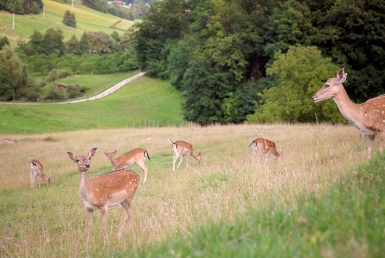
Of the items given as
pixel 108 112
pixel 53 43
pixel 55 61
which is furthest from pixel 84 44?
pixel 108 112

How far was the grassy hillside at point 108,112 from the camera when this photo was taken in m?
45.3

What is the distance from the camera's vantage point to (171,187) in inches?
435

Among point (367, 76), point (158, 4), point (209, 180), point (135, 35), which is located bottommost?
point (209, 180)

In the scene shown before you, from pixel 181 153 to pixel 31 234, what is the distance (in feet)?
26.3

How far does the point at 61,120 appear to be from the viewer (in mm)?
47625

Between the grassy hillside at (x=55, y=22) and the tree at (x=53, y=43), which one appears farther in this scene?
the grassy hillside at (x=55, y=22)

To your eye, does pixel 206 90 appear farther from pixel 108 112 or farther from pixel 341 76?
pixel 341 76

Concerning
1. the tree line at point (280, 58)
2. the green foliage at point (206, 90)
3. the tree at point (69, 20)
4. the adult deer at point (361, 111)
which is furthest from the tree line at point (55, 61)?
the adult deer at point (361, 111)

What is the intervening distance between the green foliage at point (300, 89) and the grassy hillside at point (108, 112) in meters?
15.1

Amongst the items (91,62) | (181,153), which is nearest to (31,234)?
(181,153)

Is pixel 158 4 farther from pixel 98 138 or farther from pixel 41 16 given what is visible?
pixel 41 16

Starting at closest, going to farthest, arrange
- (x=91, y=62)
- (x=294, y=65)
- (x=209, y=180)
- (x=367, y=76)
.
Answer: (x=209, y=180) < (x=294, y=65) < (x=367, y=76) < (x=91, y=62)

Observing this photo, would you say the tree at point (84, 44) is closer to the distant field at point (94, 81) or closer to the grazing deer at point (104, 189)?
the distant field at point (94, 81)

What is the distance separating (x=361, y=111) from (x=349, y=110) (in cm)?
27
